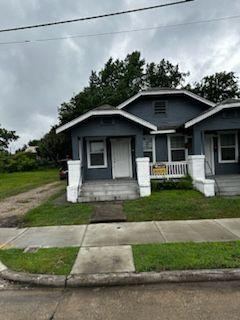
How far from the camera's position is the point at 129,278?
4746 mm

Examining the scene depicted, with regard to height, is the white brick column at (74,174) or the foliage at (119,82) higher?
the foliage at (119,82)

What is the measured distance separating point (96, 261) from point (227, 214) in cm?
532

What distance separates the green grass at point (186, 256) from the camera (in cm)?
505

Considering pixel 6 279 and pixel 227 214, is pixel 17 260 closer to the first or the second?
pixel 6 279

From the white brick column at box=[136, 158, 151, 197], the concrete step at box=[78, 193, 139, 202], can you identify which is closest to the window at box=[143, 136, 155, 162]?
the white brick column at box=[136, 158, 151, 197]

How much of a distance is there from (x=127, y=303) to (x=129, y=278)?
2.27 ft

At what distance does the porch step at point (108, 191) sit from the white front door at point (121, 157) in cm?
202

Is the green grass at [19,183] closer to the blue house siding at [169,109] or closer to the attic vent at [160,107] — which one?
the blue house siding at [169,109]

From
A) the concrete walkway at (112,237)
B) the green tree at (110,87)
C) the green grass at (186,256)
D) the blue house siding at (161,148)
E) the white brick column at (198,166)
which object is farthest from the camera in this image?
the green tree at (110,87)

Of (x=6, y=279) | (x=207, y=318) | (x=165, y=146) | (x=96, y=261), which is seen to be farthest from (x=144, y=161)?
(x=207, y=318)

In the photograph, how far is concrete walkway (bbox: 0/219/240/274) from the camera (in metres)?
5.52

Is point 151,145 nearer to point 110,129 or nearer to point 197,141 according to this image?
point 197,141

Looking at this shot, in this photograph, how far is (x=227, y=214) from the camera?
30.7ft

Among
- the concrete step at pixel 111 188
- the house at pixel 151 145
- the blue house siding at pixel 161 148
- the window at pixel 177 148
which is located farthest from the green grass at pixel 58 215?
the window at pixel 177 148
